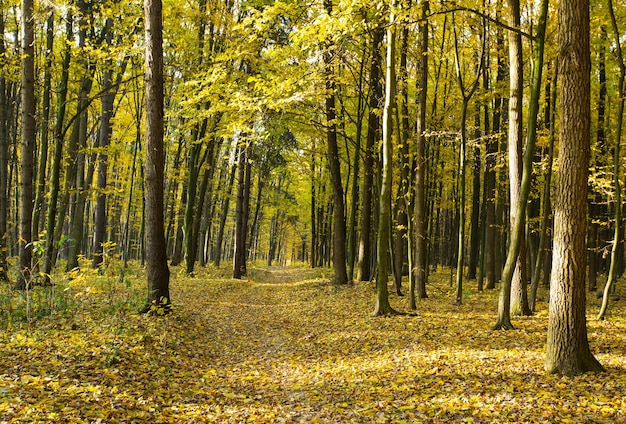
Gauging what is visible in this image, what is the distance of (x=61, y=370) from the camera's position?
18.1ft

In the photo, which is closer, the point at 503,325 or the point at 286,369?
the point at 286,369

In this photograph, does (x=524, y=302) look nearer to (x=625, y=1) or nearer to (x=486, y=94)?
(x=486, y=94)

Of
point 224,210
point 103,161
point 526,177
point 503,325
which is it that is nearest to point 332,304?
point 503,325

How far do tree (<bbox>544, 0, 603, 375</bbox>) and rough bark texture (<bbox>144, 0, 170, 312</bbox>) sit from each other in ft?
25.0

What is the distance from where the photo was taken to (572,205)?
19.5ft

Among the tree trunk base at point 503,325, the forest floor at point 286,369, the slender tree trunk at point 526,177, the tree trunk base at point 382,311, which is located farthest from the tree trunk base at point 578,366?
the tree trunk base at point 382,311

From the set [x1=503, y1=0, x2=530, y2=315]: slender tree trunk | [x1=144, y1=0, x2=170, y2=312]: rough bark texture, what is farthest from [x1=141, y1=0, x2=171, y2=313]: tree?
[x1=503, y1=0, x2=530, y2=315]: slender tree trunk

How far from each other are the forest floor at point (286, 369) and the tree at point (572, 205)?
0.44m

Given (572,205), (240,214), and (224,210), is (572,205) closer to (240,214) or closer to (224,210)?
(240,214)

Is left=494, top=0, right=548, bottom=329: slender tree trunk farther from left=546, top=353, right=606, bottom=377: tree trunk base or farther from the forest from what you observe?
left=546, top=353, right=606, bottom=377: tree trunk base

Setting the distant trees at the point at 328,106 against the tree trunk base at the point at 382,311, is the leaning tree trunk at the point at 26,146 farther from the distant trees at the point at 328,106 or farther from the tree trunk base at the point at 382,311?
Result: the tree trunk base at the point at 382,311

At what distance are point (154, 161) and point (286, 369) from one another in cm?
542

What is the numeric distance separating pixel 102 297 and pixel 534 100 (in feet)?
37.0

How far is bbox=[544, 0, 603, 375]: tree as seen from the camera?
5.95m
